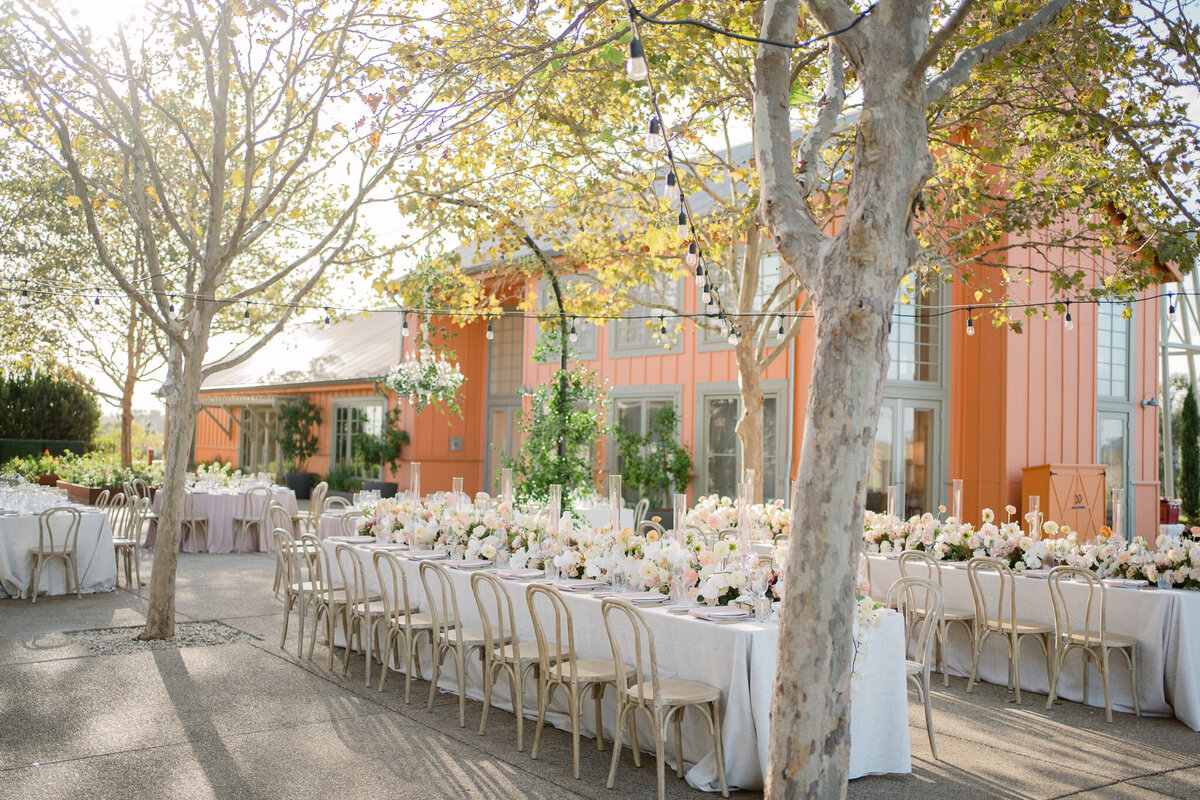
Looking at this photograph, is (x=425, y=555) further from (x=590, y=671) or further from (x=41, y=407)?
(x=41, y=407)

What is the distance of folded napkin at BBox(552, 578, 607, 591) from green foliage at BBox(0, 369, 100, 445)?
2376 centimetres

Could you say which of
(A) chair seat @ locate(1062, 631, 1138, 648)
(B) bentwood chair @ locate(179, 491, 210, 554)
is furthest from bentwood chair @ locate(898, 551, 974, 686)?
(B) bentwood chair @ locate(179, 491, 210, 554)

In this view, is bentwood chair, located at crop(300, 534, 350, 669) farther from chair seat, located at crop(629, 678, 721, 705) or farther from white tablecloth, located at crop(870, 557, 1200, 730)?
white tablecloth, located at crop(870, 557, 1200, 730)

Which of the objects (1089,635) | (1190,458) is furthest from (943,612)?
(1190,458)

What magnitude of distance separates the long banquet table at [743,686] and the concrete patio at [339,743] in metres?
0.16

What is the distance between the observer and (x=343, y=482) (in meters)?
22.3

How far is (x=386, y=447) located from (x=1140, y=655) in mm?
16499

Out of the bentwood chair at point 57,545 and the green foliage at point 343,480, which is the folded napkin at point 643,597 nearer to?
the bentwood chair at point 57,545

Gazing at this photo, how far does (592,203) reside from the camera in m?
11.0

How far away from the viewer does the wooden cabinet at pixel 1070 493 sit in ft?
45.7

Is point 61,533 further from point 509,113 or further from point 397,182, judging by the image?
point 509,113

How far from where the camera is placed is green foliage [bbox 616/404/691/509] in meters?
14.9

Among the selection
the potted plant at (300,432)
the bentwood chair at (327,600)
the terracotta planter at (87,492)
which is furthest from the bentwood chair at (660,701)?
the potted plant at (300,432)

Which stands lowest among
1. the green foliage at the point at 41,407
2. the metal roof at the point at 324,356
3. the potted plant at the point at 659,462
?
the potted plant at the point at 659,462
